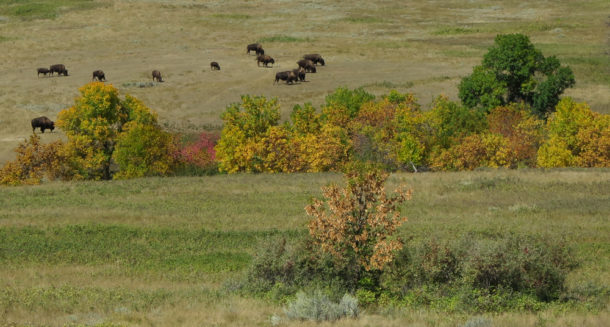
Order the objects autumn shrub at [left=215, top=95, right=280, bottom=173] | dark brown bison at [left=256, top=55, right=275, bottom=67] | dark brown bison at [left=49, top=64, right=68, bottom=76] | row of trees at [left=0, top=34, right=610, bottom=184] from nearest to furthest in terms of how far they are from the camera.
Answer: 1. row of trees at [left=0, top=34, right=610, bottom=184]
2. autumn shrub at [left=215, top=95, right=280, bottom=173]
3. dark brown bison at [left=49, top=64, right=68, bottom=76]
4. dark brown bison at [left=256, top=55, right=275, bottom=67]

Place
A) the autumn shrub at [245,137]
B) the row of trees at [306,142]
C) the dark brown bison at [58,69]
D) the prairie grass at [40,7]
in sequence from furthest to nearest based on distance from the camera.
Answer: the prairie grass at [40,7], the dark brown bison at [58,69], the autumn shrub at [245,137], the row of trees at [306,142]

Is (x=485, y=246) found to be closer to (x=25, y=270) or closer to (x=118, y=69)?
(x=25, y=270)

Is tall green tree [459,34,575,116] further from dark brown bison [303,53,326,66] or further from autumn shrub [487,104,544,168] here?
dark brown bison [303,53,326,66]

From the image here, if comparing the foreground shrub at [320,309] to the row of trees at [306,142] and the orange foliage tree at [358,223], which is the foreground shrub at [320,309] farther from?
the row of trees at [306,142]

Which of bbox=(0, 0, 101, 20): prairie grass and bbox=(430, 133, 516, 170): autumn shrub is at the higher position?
bbox=(0, 0, 101, 20): prairie grass

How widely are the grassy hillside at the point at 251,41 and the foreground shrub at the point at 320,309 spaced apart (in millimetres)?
53957

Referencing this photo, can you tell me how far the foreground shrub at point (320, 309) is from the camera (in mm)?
19531

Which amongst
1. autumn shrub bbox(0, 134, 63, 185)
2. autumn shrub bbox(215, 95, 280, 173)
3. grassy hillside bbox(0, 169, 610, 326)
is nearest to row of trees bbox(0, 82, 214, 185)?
autumn shrub bbox(0, 134, 63, 185)

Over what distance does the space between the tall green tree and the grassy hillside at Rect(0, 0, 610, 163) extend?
42.3ft

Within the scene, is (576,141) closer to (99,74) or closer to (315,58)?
(315,58)

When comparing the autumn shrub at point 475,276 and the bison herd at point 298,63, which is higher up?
the autumn shrub at point 475,276

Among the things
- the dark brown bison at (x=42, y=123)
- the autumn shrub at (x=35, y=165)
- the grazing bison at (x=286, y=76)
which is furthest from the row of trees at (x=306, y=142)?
the grazing bison at (x=286, y=76)

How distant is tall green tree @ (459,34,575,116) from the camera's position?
73875 mm

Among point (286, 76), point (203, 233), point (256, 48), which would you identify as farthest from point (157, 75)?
point (203, 233)
